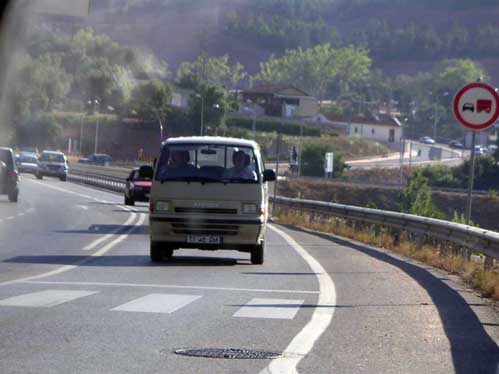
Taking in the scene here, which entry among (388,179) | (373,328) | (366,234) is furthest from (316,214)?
(388,179)

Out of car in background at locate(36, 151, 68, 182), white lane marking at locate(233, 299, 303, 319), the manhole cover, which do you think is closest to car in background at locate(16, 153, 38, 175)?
car in background at locate(36, 151, 68, 182)

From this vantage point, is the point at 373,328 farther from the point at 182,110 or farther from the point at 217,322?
the point at 182,110

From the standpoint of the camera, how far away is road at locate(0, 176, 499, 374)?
Answer: 361 inches

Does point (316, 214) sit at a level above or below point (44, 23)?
below

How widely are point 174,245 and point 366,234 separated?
8.96 metres

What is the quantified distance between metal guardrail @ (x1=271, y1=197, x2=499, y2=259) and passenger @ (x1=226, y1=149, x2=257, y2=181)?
343 cm

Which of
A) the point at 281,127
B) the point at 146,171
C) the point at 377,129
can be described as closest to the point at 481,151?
the point at 281,127

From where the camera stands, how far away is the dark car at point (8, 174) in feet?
130

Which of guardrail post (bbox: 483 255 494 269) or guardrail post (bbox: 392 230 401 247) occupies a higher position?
guardrail post (bbox: 483 255 494 269)

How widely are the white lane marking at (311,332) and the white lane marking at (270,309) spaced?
26 centimetres

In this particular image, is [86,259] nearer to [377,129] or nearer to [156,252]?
[156,252]

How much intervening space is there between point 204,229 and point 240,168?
1.19m

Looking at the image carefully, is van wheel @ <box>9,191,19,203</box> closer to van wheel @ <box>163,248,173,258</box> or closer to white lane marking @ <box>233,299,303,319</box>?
van wheel @ <box>163,248,173,258</box>

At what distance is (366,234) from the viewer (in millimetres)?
27219
